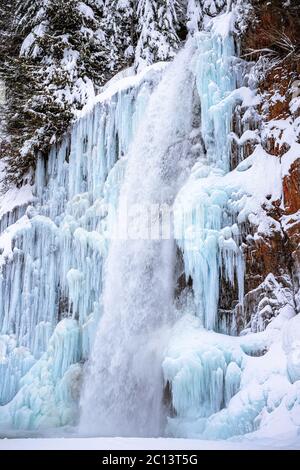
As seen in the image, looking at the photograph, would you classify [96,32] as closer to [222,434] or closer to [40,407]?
[40,407]

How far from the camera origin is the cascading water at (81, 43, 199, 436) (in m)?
7.84

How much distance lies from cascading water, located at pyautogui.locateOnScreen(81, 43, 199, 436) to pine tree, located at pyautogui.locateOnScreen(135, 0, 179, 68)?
3.81 meters

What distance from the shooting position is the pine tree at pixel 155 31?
1360 centimetres

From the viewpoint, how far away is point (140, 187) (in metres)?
9.32

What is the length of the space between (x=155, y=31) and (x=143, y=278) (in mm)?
7801

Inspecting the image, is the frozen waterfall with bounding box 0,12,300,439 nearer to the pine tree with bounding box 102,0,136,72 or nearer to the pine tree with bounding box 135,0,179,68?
the pine tree with bounding box 135,0,179,68

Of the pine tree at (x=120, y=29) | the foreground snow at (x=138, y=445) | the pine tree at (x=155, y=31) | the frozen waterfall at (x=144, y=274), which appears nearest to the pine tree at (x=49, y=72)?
the pine tree at (x=120, y=29)

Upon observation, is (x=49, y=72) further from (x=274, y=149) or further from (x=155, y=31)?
(x=274, y=149)

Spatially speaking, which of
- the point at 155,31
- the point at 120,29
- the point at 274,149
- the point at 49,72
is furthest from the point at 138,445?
the point at 120,29

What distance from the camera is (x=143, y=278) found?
28.1 ft

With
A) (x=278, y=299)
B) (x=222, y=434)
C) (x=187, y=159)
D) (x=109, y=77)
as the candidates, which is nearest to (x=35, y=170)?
(x=109, y=77)

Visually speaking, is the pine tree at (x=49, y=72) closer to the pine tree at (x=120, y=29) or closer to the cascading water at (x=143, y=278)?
the pine tree at (x=120, y=29)

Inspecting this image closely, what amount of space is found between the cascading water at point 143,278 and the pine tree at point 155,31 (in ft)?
12.5

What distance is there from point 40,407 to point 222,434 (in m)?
4.16
